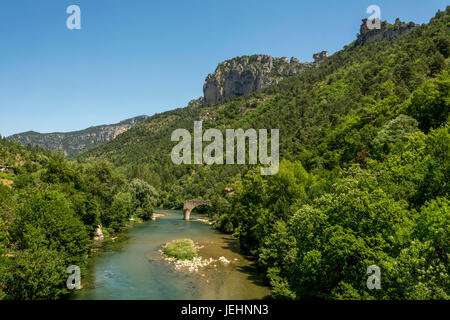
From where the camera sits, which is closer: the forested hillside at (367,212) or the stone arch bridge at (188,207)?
the forested hillside at (367,212)

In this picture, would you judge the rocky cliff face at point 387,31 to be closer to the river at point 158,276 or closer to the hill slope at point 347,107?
the hill slope at point 347,107

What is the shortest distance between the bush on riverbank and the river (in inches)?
52.8

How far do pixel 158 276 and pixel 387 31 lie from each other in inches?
7743

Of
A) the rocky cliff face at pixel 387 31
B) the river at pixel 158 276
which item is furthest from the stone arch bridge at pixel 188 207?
the rocky cliff face at pixel 387 31

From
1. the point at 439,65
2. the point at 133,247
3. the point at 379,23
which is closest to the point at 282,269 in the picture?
the point at 133,247

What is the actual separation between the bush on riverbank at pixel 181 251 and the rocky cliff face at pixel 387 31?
571 feet

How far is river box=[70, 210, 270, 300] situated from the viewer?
92.7 ft

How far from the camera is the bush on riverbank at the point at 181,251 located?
137ft

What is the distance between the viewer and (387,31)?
17838 cm

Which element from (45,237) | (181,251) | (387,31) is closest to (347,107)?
(181,251)
